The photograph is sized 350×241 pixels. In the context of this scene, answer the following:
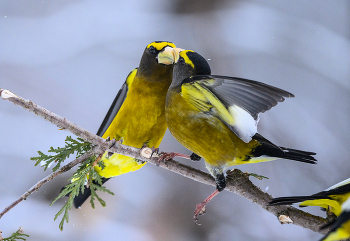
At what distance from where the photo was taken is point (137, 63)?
6.94 feet

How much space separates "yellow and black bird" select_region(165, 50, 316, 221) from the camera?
81 cm

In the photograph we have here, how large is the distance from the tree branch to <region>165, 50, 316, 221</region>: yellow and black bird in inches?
2.2

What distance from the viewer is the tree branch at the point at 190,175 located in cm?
85

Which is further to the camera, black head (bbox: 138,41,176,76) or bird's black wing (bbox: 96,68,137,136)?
bird's black wing (bbox: 96,68,137,136)

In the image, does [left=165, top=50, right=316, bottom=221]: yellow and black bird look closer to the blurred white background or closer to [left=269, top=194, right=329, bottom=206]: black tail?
[left=269, top=194, right=329, bottom=206]: black tail

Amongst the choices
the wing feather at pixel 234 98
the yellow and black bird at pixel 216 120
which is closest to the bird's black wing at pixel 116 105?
the yellow and black bird at pixel 216 120

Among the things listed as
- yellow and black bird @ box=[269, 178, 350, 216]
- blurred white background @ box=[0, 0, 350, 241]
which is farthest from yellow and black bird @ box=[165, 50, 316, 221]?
blurred white background @ box=[0, 0, 350, 241]

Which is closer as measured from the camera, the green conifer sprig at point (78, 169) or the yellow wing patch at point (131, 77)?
the green conifer sprig at point (78, 169)

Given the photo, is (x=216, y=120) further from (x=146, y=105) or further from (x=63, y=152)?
(x=63, y=152)

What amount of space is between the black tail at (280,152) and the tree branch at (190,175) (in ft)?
0.37

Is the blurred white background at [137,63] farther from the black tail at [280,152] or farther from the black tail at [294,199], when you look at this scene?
the black tail at [294,199]

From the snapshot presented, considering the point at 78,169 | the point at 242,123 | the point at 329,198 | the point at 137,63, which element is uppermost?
the point at 242,123

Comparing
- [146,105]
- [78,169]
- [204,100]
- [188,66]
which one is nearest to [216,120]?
[204,100]

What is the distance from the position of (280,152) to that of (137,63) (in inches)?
57.6
